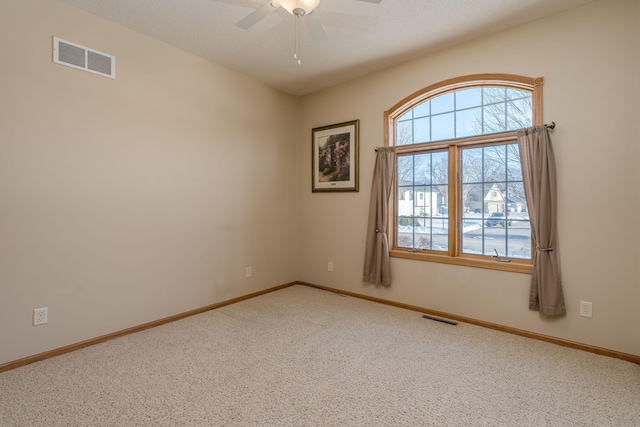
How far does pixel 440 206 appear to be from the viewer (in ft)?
A: 11.1

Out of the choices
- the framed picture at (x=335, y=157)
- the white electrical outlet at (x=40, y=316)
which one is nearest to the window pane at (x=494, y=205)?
the framed picture at (x=335, y=157)

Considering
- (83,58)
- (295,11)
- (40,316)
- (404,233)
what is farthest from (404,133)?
(40,316)

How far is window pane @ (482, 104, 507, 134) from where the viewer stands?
2940mm

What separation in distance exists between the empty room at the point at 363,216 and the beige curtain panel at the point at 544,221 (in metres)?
0.01

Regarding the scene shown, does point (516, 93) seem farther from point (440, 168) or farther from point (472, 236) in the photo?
point (472, 236)

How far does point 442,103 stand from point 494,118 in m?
0.56

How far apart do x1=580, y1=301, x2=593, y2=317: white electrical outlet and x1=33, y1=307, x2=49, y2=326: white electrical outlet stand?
4178 millimetres

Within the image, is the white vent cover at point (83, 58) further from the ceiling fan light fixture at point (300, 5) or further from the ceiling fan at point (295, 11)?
the ceiling fan light fixture at point (300, 5)

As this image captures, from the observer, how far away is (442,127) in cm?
332

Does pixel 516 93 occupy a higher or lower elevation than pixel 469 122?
higher

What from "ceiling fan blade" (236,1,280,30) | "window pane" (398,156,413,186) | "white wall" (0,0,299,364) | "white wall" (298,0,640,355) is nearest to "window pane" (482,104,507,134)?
"white wall" (298,0,640,355)

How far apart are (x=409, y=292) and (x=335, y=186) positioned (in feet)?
5.24

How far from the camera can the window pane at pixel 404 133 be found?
3.56 metres

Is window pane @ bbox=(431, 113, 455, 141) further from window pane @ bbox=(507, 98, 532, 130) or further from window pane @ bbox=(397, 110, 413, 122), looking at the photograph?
window pane @ bbox=(507, 98, 532, 130)
